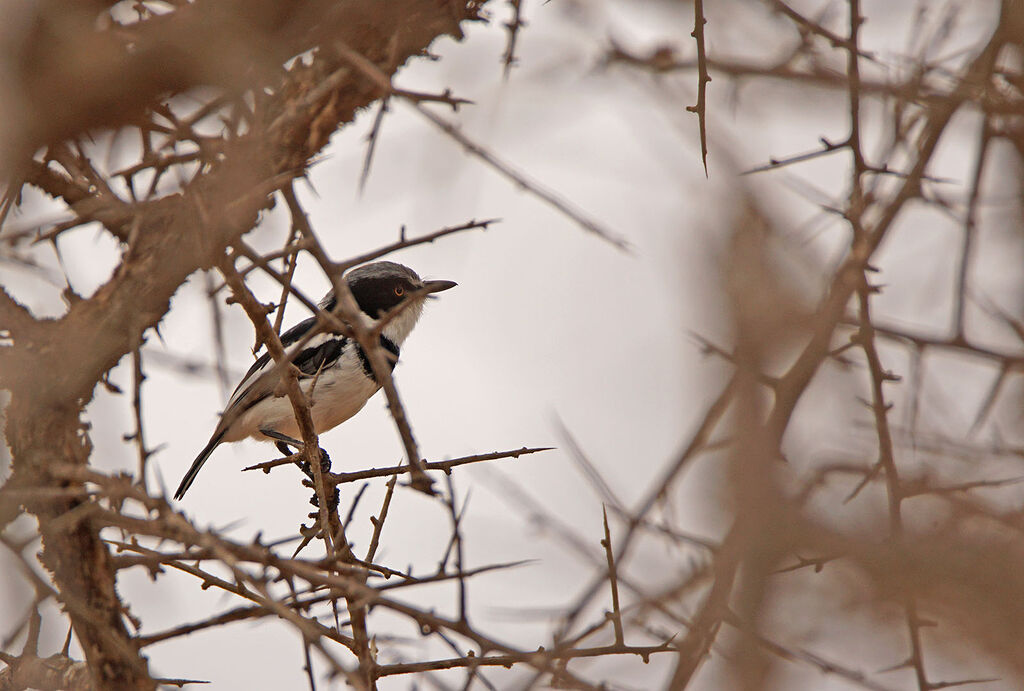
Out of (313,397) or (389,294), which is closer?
(313,397)

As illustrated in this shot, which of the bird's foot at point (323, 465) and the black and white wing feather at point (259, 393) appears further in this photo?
the black and white wing feather at point (259, 393)

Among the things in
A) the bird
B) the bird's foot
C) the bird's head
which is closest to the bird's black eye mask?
the bird's head

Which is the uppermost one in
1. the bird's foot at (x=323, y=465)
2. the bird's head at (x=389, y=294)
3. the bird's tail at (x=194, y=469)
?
the bird's head at (x=389, y=294)

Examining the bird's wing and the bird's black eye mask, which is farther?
the bird's black eye mask

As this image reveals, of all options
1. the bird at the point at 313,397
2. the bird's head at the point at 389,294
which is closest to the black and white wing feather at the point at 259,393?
the bird at the point at 313,397

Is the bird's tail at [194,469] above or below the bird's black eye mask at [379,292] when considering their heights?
below

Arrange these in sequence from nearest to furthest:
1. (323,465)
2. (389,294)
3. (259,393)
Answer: (323,465) < (259,393) < (389,294)

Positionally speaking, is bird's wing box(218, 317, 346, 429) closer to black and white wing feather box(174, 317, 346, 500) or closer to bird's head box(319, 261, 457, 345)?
black and white wing feather box(174, 317, 346, 500)

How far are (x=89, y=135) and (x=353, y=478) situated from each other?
2017 mm

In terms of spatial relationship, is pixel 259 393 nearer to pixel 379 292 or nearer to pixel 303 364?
pixel 303 364

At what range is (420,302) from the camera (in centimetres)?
850

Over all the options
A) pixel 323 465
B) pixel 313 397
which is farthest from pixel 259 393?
pixel 323 465

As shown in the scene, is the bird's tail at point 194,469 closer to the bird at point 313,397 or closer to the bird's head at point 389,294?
the bird at point 313,397

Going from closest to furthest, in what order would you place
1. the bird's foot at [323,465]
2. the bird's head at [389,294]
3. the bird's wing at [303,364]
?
the bird's foot at [323,465] → the bird's wing at [303,364] → the bird's head at [389,294]
